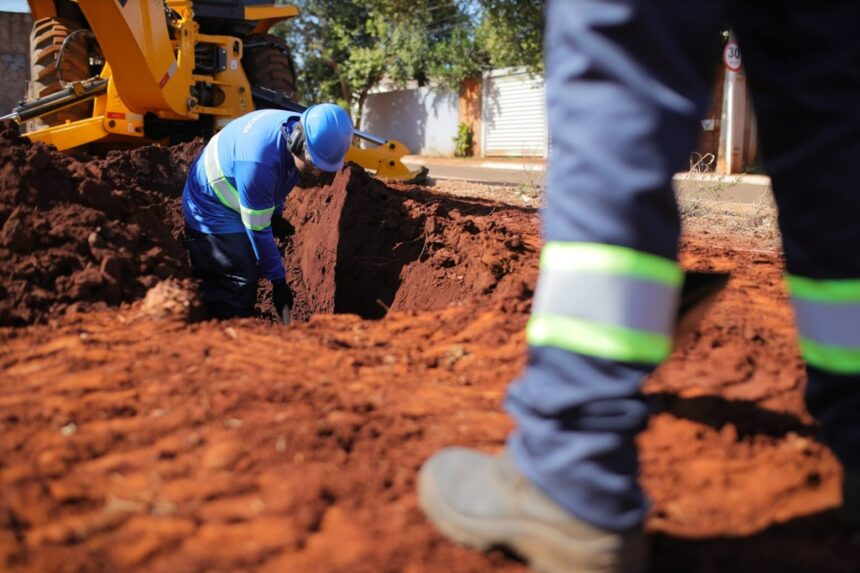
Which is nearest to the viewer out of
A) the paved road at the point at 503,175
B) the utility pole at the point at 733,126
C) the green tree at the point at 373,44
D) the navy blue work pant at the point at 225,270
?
the navy blue work pant at the point at 225,270

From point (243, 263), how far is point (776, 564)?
15.2 ft

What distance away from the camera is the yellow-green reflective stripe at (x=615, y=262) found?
4.16 ft

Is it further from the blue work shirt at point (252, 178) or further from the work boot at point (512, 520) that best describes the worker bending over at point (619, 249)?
the blue work shirt at point (252, 178)

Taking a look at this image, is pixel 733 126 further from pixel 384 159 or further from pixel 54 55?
pixel 54 55

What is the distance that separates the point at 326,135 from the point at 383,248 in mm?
1681

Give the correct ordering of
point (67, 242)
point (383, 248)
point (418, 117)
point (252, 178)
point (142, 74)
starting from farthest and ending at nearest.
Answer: point (418, 117) → point (142, 74) → point (383, 248) → point (252, 178) → point (67, 242)

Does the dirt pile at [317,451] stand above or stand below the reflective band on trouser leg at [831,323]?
below

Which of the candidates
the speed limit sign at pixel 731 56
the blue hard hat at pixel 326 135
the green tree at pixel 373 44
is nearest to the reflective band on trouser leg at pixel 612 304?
the blue hard hat at pixel 326 135

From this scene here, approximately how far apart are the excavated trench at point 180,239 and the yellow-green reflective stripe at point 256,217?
473 mm

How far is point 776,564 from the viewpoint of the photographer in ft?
4.66

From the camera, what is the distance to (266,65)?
951 cm

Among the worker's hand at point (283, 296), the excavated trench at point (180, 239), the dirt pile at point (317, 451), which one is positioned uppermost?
the excavated trench at point (180, 239)

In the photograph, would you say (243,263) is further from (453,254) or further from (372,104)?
(372,104)

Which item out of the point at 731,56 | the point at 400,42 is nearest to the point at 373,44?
the point at 400,42
